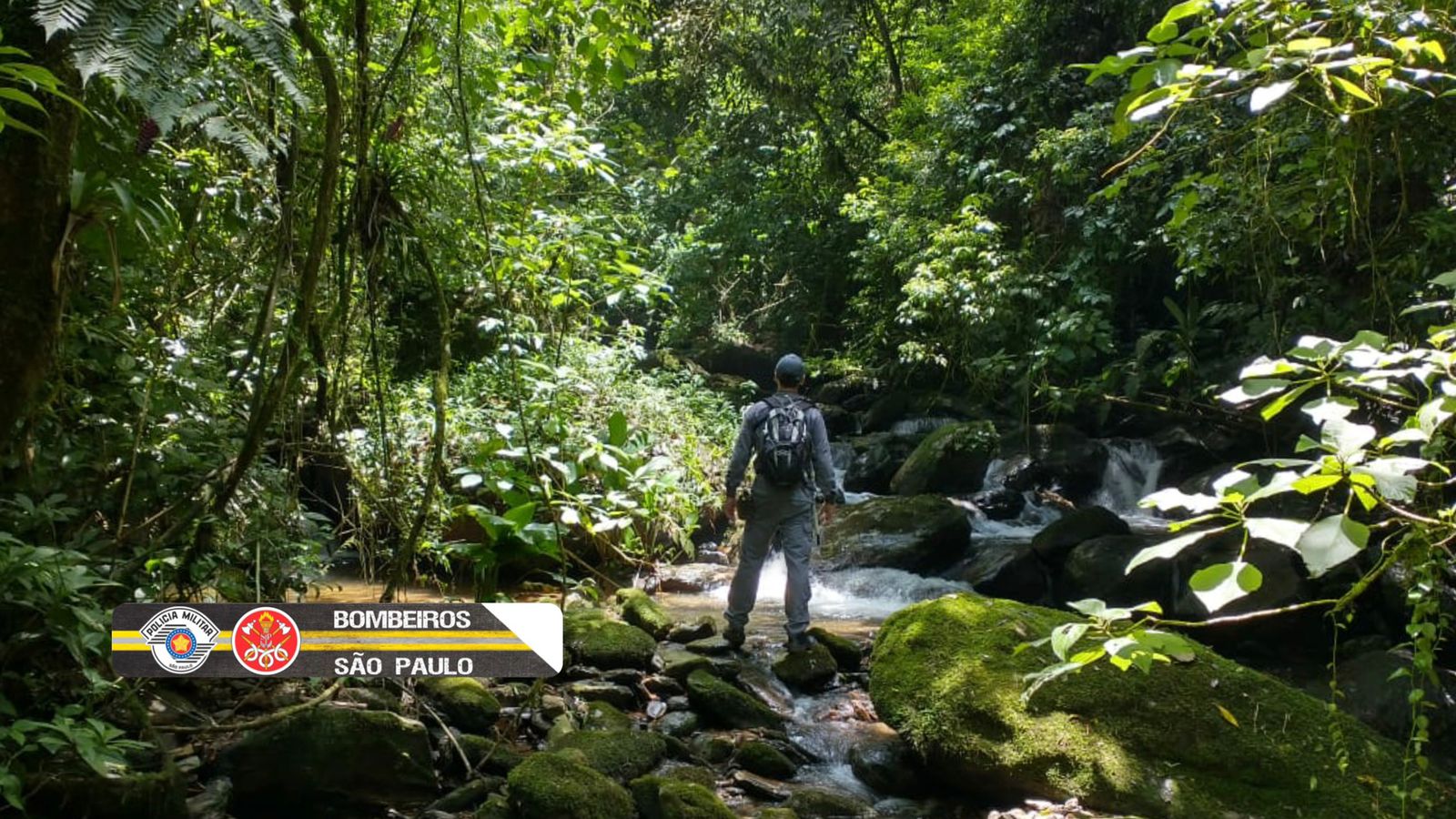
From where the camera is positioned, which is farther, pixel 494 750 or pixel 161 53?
pixel 494 750

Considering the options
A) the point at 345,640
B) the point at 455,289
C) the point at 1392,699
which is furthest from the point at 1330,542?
the point at 455,289

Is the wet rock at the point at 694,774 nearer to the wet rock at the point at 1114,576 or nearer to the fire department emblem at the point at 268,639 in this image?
the fire department emblem at the point at 268,639

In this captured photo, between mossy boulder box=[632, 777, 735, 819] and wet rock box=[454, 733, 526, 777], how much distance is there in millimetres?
525

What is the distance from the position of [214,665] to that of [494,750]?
132cm


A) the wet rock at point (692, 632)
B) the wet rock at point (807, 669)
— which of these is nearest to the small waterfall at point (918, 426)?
the wet rock at point (692, 632)

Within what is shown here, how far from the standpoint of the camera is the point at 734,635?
590 centimetres

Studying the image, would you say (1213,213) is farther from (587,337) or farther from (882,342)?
(882,342)

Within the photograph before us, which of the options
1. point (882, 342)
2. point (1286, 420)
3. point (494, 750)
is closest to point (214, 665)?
point (494, 750)

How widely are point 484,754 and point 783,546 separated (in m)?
2.51

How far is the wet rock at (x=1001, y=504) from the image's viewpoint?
11.5 meters

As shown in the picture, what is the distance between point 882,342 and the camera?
15.3m

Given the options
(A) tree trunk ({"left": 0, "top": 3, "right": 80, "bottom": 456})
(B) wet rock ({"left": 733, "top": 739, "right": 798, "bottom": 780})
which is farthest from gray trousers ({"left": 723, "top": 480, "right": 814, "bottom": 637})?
(A) tree trunk ({"left": 0, "top": 3, "right": 80, "bottom": 456})

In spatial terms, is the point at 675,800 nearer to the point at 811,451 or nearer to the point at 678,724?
the point at 678,724

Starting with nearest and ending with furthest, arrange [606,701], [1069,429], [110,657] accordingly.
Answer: [110,657] < [606,701] < [1069,429]
